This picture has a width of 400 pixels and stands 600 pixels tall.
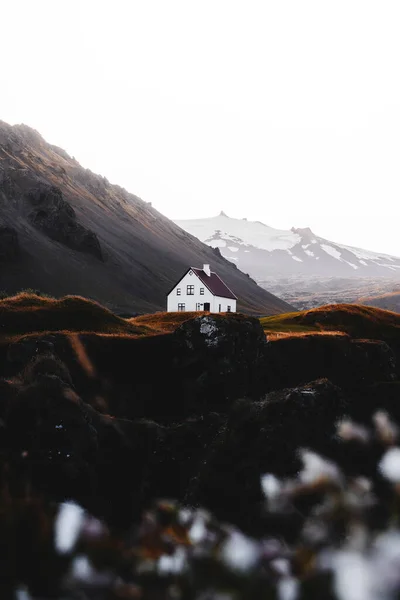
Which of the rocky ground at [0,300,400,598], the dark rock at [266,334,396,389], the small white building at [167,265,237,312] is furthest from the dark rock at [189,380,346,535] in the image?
the small white building at [167,265,237,312]

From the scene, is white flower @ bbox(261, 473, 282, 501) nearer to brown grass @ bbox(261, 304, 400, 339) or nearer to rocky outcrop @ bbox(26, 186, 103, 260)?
brown grass @ bbox(261, 304, 400, 339)

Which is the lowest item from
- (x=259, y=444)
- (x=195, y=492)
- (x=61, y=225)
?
(x=195, y=492)

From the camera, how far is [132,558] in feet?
10.0

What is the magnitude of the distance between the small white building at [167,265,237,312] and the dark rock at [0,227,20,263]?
225 feet

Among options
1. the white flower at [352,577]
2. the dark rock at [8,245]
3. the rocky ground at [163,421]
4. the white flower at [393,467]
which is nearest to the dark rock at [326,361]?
the rocky ground at [163,421]

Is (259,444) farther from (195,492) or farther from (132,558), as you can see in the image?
(132,558)

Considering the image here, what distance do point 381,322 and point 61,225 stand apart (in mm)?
132950

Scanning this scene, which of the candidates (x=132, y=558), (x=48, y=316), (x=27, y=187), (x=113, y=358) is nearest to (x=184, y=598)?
(x=132, y=558)

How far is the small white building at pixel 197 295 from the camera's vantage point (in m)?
95.4

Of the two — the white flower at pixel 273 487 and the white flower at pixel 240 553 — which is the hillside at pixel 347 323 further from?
the white flower at pixel 240 553

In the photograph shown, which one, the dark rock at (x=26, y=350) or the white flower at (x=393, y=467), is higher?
the white flower at (x=393, y=467)

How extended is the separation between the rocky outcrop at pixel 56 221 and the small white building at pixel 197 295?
291 feet

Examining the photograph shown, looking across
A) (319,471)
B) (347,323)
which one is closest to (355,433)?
(319,471)

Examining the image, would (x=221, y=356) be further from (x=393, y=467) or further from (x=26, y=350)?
(x=393, y=467)
